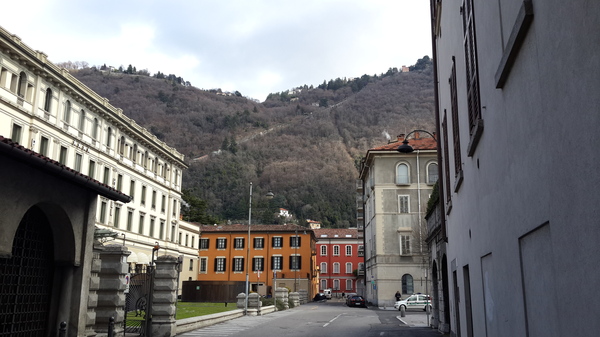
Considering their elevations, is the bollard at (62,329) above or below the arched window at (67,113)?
below

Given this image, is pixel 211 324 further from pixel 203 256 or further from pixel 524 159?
pixel 203 256

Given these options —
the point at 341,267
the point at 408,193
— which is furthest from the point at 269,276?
the point at 408,193

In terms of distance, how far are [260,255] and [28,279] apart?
68430 mm

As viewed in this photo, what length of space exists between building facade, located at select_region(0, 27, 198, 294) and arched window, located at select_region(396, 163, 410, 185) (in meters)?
26.5

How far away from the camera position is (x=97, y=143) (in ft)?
147

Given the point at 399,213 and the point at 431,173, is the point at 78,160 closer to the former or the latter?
the point at 399,213

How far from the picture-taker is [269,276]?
3029 inches

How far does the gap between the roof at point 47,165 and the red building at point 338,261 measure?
287 feet

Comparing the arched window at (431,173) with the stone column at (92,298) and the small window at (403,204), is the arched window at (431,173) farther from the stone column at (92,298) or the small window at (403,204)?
the stone column at (92,298)

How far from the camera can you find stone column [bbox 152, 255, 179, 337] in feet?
58.5

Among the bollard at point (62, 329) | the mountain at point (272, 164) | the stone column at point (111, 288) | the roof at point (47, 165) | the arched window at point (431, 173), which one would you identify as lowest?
the bollard at point (62, 329)

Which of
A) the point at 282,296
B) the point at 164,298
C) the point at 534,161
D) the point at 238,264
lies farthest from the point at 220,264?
the point at 534,161

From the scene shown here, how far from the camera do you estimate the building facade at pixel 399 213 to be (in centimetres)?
5128

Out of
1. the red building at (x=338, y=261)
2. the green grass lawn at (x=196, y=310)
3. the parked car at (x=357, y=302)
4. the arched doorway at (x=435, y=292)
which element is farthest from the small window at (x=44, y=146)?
the red building at (x=338, y=261)
